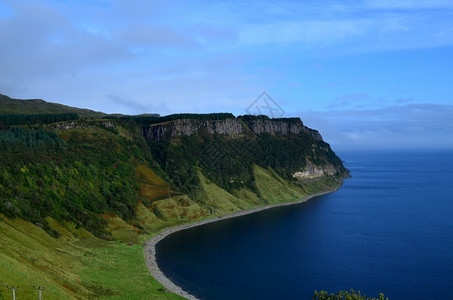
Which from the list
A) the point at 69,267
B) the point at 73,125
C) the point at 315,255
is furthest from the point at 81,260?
the point at 73,125

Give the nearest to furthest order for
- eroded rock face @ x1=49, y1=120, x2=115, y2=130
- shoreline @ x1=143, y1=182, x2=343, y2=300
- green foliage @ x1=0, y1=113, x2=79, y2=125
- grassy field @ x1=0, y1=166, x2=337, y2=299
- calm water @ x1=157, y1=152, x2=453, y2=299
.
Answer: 1. grassy field @ x1=0, y1=166, x2=337, y2=299
2. shoreline @ x1=143, y1=182, x2=343, y2=300
3. calm water @ x1=157, y1=152, x2=453, y2=299
4. eroded rock face @ x1=49, y1=120, x2=115, y2=130
5. green foliage @ x1=0, y1=113, x2=79, y2=125

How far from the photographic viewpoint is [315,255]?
376 feet

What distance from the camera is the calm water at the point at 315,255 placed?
8819 cm

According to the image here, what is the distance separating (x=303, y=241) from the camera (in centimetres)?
13250

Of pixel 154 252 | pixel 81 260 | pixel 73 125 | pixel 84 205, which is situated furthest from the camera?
pixel 73 125

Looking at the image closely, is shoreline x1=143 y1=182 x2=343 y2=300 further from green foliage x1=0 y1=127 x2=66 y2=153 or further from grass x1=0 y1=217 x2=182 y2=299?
green foliage x1=0 y1=127 x2=66 y2=153

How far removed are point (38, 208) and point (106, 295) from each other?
49.1 metres

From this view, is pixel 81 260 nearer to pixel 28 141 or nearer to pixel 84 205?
pixel 84 205

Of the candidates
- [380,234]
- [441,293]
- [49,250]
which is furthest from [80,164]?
[441,293]

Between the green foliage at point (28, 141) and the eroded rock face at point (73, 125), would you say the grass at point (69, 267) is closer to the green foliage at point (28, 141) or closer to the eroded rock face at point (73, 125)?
the green foliage at point (28, 141)

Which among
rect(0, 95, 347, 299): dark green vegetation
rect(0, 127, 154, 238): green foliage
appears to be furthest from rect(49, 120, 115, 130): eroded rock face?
rect(0, 127, 154, 238): green foliage

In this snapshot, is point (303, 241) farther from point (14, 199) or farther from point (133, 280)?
point (14, 199)

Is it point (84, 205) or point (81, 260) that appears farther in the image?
point (84, 205)

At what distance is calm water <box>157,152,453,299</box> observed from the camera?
8819 centimetres
